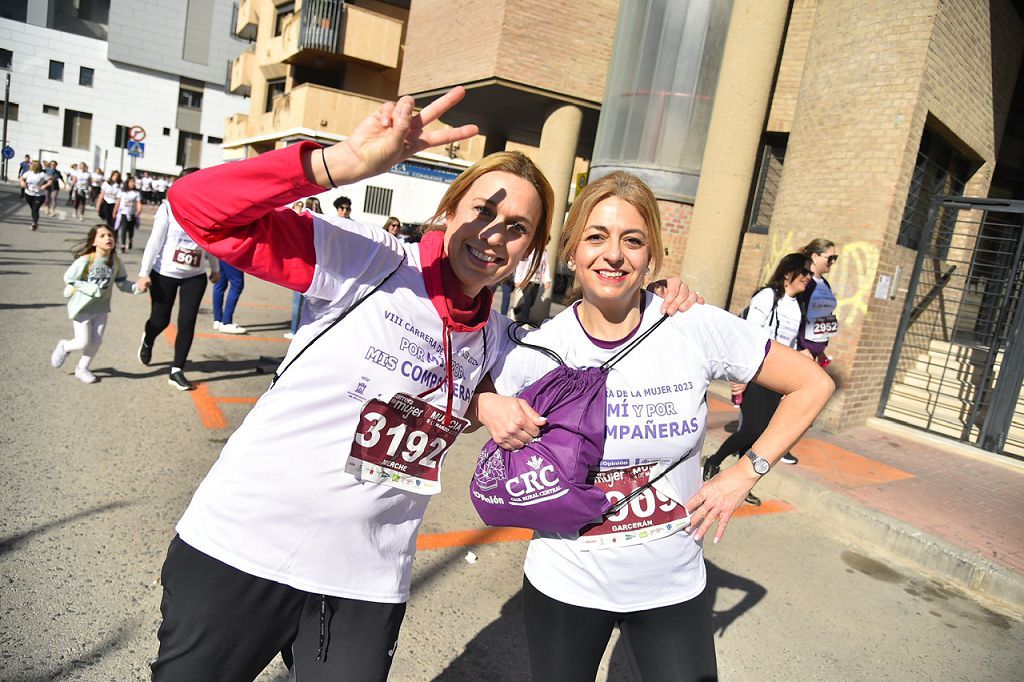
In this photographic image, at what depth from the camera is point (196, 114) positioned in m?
50.9

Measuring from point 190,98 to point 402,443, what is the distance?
5750 centimetres

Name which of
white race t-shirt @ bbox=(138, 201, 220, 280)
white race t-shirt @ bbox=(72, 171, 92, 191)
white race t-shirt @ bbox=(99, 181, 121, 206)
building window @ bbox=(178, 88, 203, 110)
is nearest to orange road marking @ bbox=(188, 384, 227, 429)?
white race t-shirt @ bbox=(138, 201, 220, 280)

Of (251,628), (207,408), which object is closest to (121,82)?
(207,408)

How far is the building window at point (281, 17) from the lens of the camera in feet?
99.0

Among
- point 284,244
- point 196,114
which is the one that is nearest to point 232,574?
point 284,244

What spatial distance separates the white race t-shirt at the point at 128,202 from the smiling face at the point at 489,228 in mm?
18947

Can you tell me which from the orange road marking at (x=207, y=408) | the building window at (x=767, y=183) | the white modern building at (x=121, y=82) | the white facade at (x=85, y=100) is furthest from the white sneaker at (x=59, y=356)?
the white modern building at (x=121, y=82)

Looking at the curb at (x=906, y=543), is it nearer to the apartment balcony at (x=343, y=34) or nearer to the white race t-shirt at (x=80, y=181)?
the apartment balcony at (x=343, y=34)

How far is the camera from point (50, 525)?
148 inches

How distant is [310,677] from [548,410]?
36.5 inches

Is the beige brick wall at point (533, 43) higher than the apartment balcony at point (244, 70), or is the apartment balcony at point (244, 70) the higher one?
the apartment balcony at point (244, 70)

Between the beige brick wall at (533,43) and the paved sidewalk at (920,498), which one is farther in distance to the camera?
the beige brick wall at (533,43)

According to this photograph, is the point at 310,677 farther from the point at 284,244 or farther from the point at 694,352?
the point at 694,352

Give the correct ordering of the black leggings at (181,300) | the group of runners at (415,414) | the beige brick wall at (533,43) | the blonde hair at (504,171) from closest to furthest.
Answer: the group of runners at (415,414) < the blonde hair at (504,171) < the black leggings at (181,300) < the beige brick wall at (533,43)
